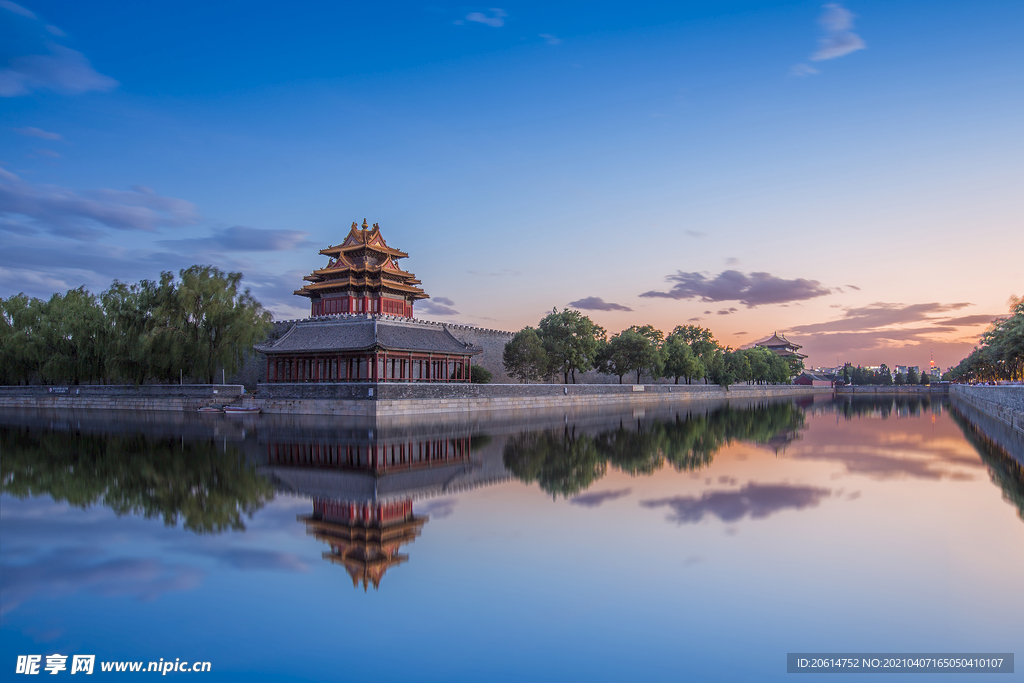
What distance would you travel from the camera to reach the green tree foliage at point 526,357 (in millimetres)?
43844

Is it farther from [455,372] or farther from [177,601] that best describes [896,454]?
[455,372]

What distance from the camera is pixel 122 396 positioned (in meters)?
37.2

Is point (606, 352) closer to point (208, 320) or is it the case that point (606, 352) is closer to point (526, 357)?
point (526, 357)

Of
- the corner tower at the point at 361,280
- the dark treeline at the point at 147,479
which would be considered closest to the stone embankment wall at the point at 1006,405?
the dark treeline at the point at 147,479

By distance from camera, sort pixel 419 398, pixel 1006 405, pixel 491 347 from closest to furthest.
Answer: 1. pixel 1006 405
2. pixel 419 398
3. pixel 491 347

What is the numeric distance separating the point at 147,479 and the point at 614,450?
34.9 ft

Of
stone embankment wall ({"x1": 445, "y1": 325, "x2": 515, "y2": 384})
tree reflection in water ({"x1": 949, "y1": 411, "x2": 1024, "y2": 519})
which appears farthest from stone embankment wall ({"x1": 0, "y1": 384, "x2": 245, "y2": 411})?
tree reflection in water ({"x1": 949, "y1": 411, "x2": 1024, "y2": 519})

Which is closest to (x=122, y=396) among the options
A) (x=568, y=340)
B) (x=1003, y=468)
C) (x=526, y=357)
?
(x=526, y=357)

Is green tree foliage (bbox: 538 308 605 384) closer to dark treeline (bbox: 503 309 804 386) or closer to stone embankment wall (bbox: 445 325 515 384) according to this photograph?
dark treeline (bbox: 503 309 804 386)

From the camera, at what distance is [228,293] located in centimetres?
3491

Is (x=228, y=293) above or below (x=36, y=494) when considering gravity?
above

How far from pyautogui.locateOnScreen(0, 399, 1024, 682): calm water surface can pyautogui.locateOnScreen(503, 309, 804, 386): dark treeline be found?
30.8 m

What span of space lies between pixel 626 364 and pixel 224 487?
4352 centimetres

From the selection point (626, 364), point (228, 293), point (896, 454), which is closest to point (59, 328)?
point (228, 293)
